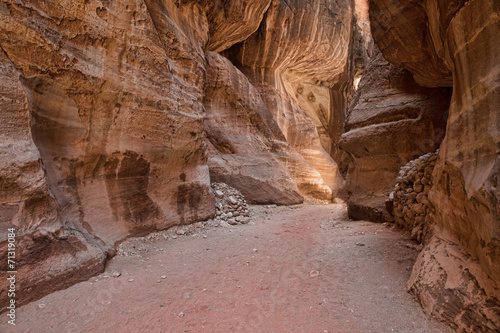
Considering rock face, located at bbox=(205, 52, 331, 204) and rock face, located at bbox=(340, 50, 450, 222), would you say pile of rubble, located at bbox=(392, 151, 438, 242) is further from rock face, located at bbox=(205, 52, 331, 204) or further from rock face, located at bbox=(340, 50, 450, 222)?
rock face, located at bbox=(205, 52, 331, 204)

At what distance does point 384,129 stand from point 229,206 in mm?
4303

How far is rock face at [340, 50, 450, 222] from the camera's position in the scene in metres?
5.70

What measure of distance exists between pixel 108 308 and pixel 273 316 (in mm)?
1549

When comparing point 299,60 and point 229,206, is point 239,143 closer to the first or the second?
point 229,206

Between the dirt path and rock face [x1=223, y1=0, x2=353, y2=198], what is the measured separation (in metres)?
8.89

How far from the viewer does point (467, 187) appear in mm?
2199

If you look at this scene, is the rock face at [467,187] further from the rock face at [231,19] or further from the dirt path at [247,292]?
the rock face at [231,19]

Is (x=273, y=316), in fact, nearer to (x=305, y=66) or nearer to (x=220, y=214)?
(x=220, y=214)

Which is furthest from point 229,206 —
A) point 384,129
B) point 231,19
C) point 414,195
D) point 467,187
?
point 231,19

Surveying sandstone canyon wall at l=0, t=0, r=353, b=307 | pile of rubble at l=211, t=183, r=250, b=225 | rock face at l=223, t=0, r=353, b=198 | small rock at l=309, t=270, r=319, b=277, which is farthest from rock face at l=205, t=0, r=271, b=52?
small rock at l=309, t=270, r=319, b=277

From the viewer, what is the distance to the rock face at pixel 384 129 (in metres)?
5.70

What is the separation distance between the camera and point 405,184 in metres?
4.62

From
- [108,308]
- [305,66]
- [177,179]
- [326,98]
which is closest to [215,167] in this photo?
[177,179]

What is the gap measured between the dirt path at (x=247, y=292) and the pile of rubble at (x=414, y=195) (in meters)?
0.27
